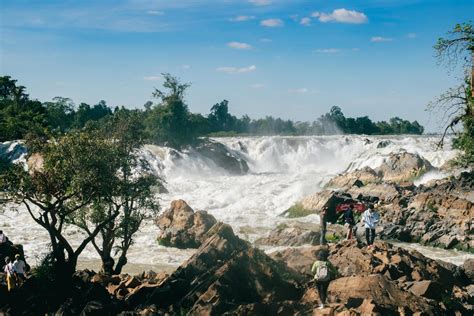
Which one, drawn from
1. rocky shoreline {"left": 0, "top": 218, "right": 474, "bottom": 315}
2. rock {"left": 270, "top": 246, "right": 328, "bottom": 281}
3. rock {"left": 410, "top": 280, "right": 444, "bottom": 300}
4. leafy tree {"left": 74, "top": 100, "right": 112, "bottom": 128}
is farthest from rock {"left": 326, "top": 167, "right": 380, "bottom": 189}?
leafy tree {"left": 74, "top": 100, "right": 112, "bottom": 128}

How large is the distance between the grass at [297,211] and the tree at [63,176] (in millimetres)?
21951

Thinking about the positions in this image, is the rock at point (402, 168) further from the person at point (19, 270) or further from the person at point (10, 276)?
the person at point (10, 276)

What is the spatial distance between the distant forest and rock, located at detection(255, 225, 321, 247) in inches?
377

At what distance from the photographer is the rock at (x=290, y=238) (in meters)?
28.0

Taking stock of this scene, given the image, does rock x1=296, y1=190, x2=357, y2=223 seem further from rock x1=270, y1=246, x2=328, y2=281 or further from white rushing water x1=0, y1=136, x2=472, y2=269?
rock x1=270, y1=246, x2=328, y2=281

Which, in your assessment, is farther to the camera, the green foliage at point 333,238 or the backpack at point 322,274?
the green foliage at point 333,238

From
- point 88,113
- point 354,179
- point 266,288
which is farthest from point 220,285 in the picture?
point 88,113

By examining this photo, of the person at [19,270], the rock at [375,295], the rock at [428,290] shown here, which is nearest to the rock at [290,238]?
the rock at [428,290]

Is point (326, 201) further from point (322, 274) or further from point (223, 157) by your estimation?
point (223, 157)

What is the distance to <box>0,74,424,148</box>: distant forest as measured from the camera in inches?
2648

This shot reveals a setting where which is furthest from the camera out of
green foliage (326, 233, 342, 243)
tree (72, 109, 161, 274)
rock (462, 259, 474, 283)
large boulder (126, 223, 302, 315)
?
green foliage (326, 233, 342, 243)

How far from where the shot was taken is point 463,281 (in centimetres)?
1966

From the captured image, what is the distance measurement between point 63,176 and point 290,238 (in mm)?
14926

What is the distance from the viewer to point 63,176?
687 inches
